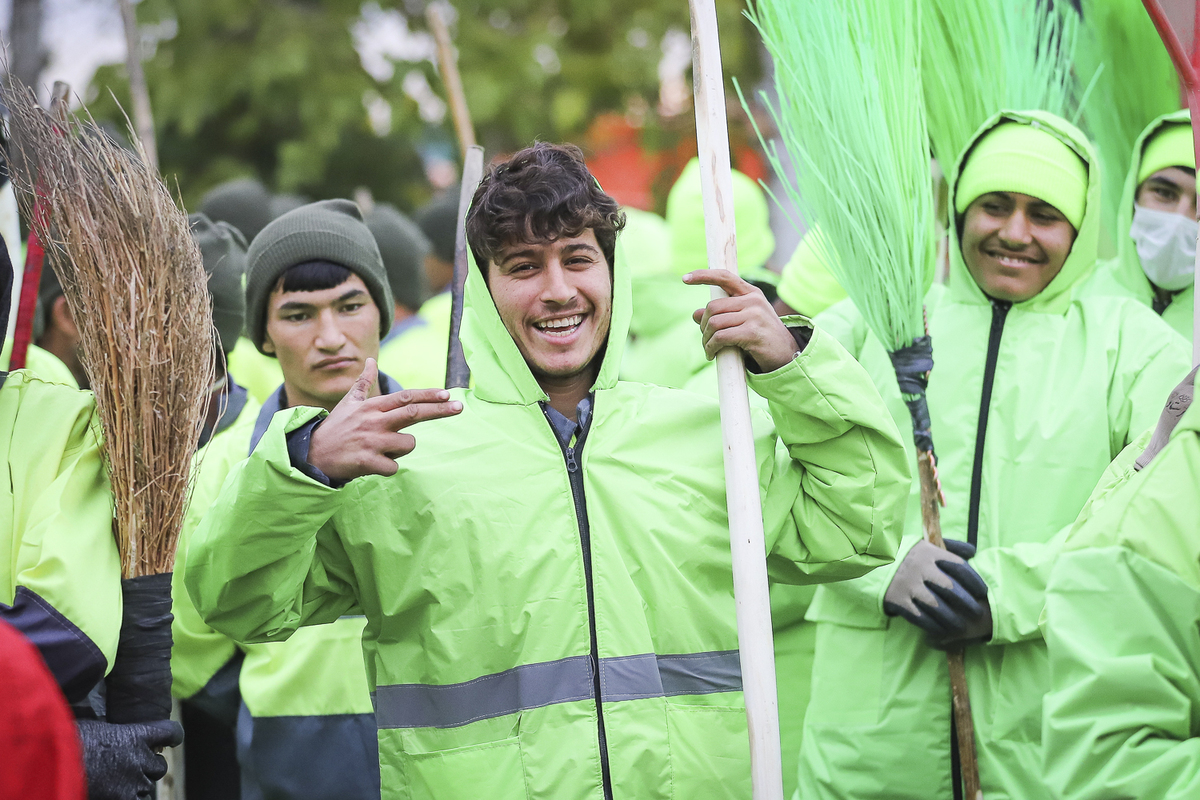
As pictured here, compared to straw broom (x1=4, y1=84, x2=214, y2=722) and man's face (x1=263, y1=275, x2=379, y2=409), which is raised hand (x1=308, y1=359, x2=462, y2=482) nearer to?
straw broom (x1=4, y1=84, x2=214, y2=722)

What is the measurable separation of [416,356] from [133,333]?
2630 mm

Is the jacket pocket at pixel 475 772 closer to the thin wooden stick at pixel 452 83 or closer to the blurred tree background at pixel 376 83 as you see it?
the thin wooden stick at pixel 452 83

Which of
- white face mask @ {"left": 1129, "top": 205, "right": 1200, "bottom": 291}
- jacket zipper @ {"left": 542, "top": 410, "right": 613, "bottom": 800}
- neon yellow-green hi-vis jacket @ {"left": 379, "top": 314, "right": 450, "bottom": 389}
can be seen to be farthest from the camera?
neon yellow-green hi-vis jacket @ {"left": 379, "top": 314, "right": 450, "bottom": 389}

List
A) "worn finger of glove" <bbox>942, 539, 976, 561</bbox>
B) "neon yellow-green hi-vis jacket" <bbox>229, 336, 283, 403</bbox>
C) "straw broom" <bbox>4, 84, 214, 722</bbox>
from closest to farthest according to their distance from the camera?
"straw broom" <bbox>4, 84, 214, 722</bbox>, "worn finger of glove" <bbox>942, 539, 976, 561</bbox>, "neon yellow-green hi-vis jacket" <bbox>229, 336, 283, 403</bbox>

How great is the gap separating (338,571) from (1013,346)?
178cm

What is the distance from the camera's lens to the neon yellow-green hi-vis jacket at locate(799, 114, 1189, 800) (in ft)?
9.14

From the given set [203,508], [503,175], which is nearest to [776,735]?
[503,175]

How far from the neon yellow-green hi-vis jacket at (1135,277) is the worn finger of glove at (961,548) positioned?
1.33 m

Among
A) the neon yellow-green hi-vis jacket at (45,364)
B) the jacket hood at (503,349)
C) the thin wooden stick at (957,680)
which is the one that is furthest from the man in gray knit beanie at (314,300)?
the thin wooden stick at (957,680)

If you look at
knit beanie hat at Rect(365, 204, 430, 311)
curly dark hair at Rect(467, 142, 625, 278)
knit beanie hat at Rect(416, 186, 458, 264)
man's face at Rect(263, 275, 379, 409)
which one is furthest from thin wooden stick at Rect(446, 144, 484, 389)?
knit beanie hat at Rect(416, 186, 458, 264)

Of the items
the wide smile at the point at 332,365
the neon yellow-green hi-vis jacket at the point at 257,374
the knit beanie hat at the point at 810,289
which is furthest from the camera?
the neon yellow-green hi-vis jacket at the point at 257,374

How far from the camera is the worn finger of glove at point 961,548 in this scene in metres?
2.85

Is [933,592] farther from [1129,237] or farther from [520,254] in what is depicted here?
[1129,237]

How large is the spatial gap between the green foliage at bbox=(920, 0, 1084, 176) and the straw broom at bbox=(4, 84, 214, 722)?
222 cm
